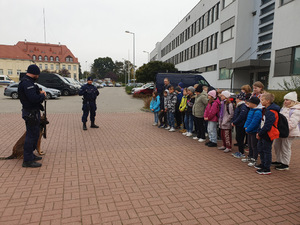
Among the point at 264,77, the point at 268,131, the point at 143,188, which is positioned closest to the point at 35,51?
the point at 264,77

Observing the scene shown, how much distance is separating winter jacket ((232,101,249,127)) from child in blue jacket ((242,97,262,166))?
11.6 inches

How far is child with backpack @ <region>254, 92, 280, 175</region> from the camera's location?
14.6ft

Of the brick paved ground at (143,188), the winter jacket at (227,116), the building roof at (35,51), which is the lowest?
the brick paved ground at (143,188)

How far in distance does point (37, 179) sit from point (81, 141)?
2808mm

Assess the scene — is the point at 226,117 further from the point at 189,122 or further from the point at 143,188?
the point at 143,188

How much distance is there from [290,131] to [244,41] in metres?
19.5

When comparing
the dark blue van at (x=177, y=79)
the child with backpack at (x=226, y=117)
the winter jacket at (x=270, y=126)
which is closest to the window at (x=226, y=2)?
the dark blue van at (x=177, y=79)

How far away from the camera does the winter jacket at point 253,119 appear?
4.91m

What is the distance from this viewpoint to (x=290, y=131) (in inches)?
187

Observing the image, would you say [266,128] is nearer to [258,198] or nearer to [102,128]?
[258,198]

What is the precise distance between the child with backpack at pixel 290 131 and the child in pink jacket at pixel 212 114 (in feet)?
5.60

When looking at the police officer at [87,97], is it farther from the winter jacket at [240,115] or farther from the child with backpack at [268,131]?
the child with backpack at [268,131]

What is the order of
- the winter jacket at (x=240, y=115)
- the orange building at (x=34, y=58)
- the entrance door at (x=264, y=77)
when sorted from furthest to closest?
the orange building at (x=34, y=58)
the entrance door at (x=264, y=77)
the winter jacket at (x=240, y=115)

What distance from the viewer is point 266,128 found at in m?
4.43
